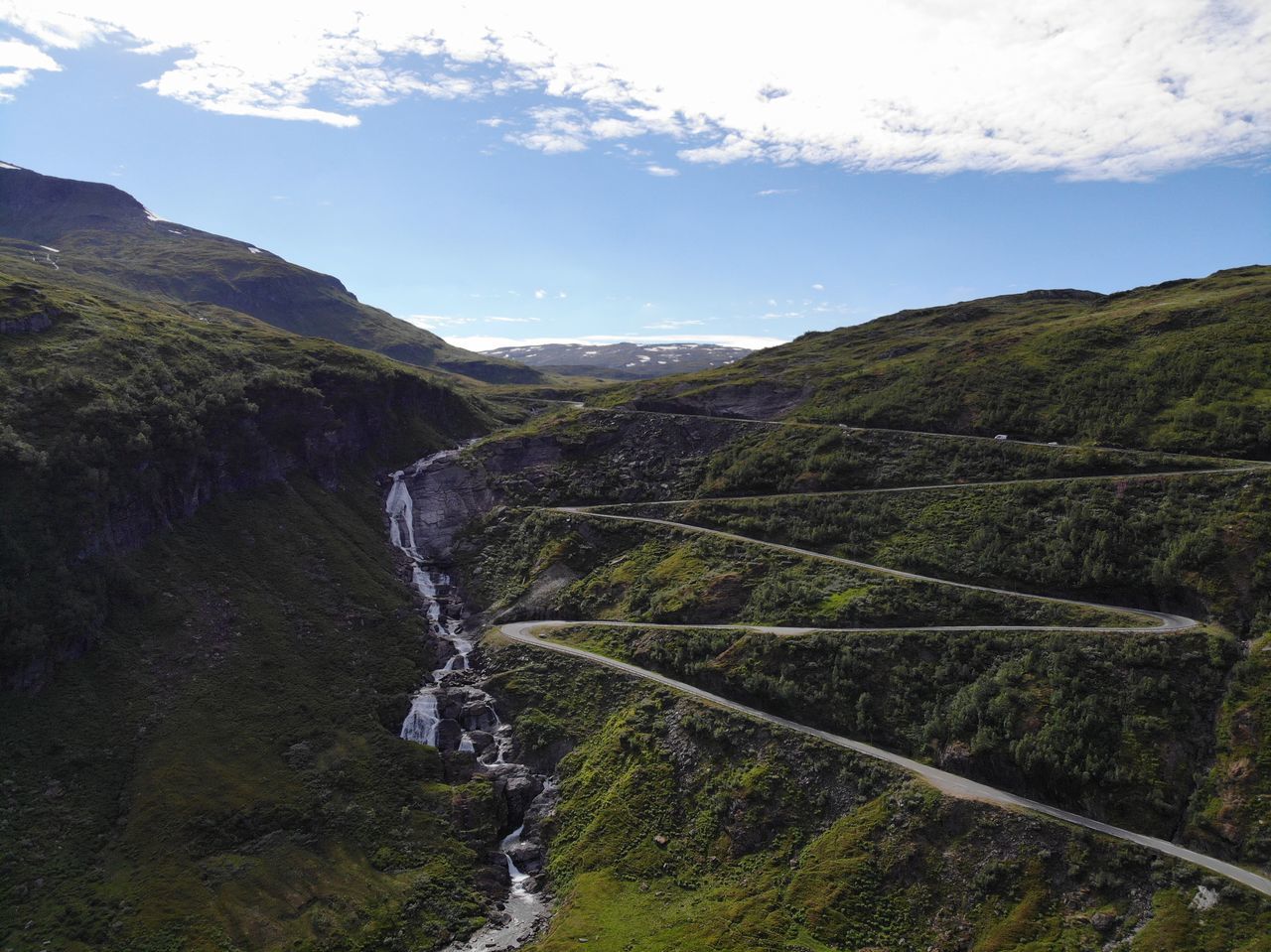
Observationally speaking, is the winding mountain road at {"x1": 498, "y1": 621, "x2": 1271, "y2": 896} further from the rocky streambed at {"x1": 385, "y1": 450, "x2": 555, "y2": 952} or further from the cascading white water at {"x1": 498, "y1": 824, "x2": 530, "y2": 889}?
the cascading white water at {"x1": 498, "y1": 824, "x2": 530, "y2": 889}

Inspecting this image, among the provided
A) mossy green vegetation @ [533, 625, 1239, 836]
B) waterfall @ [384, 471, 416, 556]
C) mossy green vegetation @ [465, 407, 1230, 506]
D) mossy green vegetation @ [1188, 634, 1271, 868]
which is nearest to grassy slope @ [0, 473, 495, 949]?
waterfall @ [384, 471, 416, 556]

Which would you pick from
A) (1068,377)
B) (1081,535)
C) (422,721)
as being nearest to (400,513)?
(422,721)

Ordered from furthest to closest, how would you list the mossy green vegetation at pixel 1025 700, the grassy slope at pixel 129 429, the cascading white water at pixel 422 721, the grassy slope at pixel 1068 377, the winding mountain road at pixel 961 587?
1. the grassy slope at pixel 1068 377
2. the cascading white water at pixel 422 721
3. the grassy slope at pixel 129 429
4. the winding mountain road at pixel 961 587
5. the mossy green vegetation at pixel 1025 700

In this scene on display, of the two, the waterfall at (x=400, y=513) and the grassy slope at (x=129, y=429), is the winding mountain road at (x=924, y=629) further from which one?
the grassy slope at (x=129, y=429)

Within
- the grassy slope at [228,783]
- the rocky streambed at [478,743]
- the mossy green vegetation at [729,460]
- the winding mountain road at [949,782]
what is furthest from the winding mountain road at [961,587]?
the grassy slope at [228,783]

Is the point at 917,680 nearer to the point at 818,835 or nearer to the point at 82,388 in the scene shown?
the point at 818,835

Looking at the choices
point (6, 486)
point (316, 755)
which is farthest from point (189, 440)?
point (316, 755)
